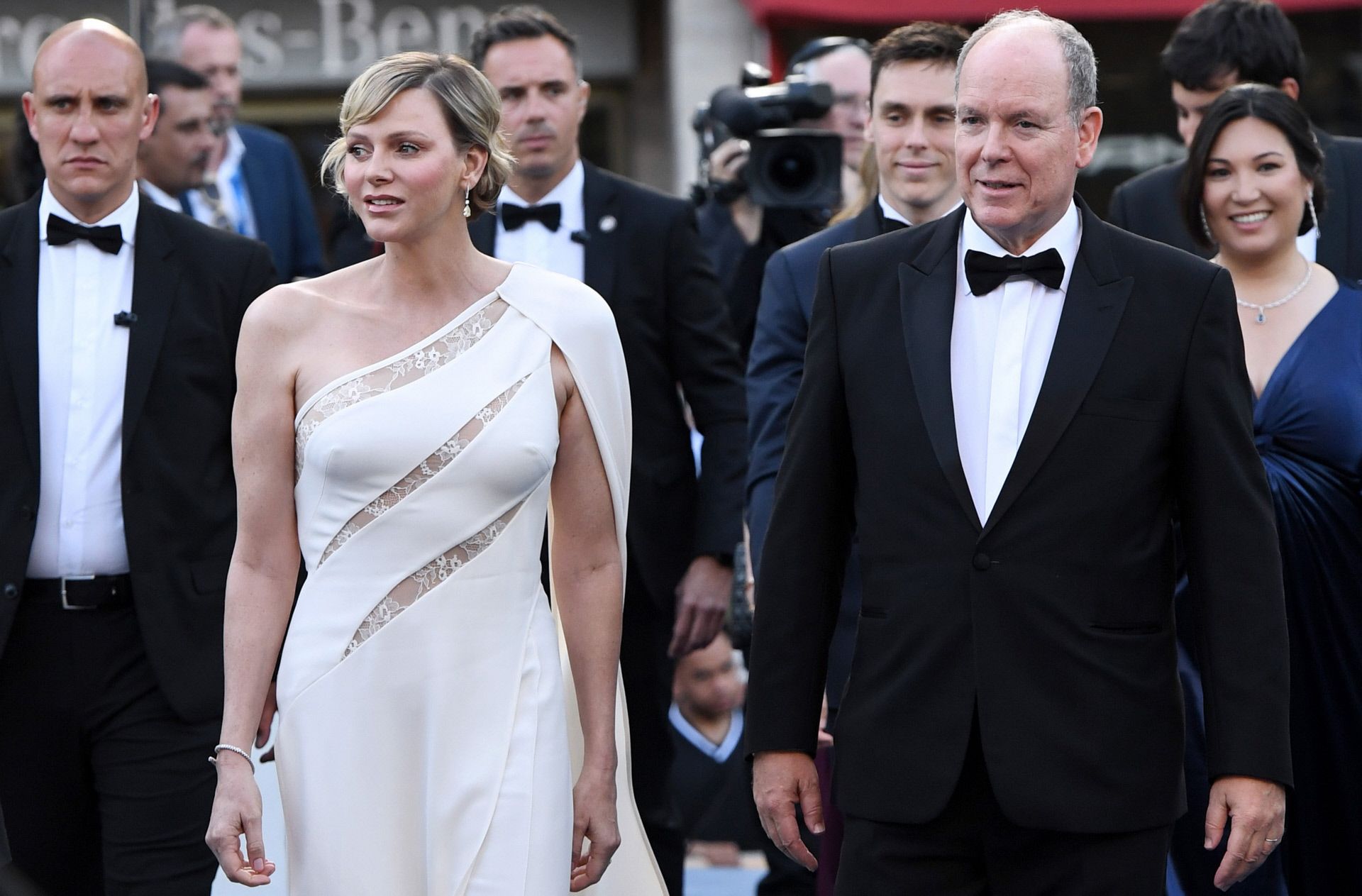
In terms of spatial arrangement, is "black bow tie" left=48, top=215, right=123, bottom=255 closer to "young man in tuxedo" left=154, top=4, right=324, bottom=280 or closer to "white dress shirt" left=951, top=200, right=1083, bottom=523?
"white dress shirt" left=951, top=200, right=1083, bottom=523

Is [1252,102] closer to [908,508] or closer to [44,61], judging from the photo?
[908,508]

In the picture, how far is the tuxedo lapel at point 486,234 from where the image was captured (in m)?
5.53

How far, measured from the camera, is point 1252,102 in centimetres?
508

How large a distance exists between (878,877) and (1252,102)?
2.51 m

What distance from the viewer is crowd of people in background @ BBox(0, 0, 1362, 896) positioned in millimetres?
3402

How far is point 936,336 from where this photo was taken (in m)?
3.50

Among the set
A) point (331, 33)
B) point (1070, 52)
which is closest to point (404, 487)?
point (1070, 52)

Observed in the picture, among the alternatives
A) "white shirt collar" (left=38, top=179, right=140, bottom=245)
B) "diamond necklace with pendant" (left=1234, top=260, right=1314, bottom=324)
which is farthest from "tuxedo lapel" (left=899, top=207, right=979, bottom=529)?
"white shirt collar" (left=38, top=179, right=140, bottom=245)

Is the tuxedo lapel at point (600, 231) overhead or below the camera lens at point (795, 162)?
below

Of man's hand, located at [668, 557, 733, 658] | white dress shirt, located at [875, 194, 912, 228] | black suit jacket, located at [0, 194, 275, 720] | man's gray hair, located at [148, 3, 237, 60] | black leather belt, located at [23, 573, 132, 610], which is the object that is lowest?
man's hand, located at [668, 557, 733, 658]

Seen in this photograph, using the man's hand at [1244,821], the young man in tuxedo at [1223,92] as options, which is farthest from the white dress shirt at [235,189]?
the man's hand at [1244,821]

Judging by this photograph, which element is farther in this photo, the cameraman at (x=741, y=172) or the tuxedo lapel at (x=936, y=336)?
the cameraman at (x=741, y=172)

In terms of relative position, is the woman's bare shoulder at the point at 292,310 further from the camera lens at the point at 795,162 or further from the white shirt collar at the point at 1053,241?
the camera lens at the point at 795,162

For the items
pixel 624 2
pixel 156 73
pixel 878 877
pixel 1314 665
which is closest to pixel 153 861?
pixel 878 877
